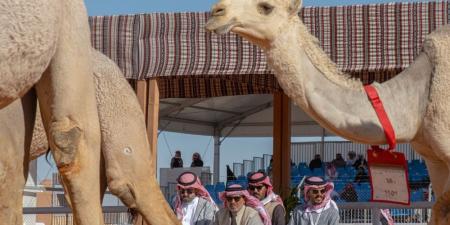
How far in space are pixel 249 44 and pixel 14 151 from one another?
601 centimetres

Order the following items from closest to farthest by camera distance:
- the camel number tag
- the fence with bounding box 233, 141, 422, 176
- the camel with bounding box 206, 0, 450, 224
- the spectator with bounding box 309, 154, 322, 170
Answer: the camel with bounding box 206, 0, 450, 224 < the camel number tag < the spectator with bounding box 309, 154, 322, 170 < the fence with bounding box 233, 141, 422, 176

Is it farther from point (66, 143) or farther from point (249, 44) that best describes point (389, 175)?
point (249, 44)

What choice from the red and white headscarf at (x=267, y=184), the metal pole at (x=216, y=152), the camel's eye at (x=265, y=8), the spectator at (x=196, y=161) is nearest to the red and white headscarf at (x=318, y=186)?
the red and white headscarf at (x=267, y=184)

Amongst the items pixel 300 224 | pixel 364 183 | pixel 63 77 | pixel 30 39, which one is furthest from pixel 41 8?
pixel 364 183

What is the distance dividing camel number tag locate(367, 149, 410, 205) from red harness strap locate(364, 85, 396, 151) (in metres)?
0.35

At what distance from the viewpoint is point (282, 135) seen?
10641 millimetres

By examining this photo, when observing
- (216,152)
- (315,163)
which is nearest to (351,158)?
(315,163)

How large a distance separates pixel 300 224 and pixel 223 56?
1.85 m

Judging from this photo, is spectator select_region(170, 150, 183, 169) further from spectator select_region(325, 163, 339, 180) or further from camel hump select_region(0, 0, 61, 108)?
camel hump select_region(0, 0, 61, 108)

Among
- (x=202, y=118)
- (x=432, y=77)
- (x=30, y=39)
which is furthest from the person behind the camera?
(x=202, y=118)

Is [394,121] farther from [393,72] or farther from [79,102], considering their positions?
[393,72]

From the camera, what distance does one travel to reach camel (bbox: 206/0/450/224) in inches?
225

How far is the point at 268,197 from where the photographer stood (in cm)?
937

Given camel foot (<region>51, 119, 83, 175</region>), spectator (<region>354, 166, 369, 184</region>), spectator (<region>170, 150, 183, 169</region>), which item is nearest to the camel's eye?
camel foot (<region>51, 119, 83, 175</region>)
